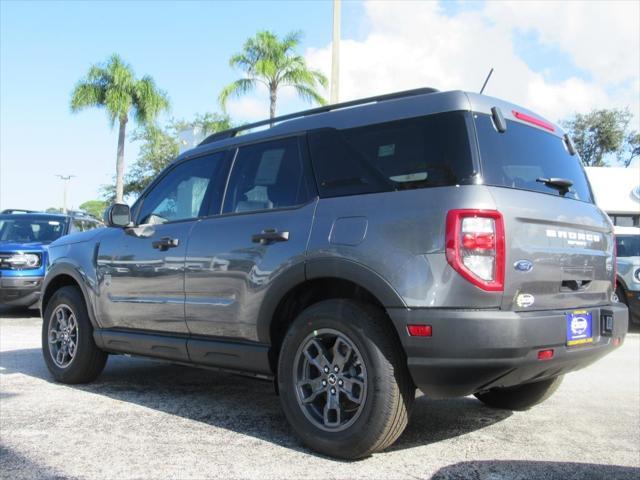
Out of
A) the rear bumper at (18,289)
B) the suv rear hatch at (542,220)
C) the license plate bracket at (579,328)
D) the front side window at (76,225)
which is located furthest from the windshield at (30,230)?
the license plate bracket at (579,328)

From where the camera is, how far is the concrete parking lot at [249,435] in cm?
344

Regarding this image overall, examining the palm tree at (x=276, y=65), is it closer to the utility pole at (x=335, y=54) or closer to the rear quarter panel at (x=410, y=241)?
the utility pole at (x=335, y=54)

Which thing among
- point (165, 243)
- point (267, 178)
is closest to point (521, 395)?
point (267, 178)

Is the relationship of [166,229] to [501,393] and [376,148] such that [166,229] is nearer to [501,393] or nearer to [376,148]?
[376,148]

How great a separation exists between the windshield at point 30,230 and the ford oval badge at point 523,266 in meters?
10.4

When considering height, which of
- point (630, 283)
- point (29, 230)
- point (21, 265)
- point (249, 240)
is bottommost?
point (630, 283)

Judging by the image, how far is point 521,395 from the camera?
185 inches

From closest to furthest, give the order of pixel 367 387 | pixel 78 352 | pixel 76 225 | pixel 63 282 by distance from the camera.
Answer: pixel 367 387 → pixel 78 352 → pixel 63 282 → pixel 76 225

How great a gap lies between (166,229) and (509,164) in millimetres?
2573

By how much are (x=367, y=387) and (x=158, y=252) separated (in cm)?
212

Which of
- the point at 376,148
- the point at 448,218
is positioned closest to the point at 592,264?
the point at 448,218

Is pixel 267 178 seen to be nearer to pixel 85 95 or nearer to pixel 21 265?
pixel 21 265

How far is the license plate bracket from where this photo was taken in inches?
139

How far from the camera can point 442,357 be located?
324 cm
